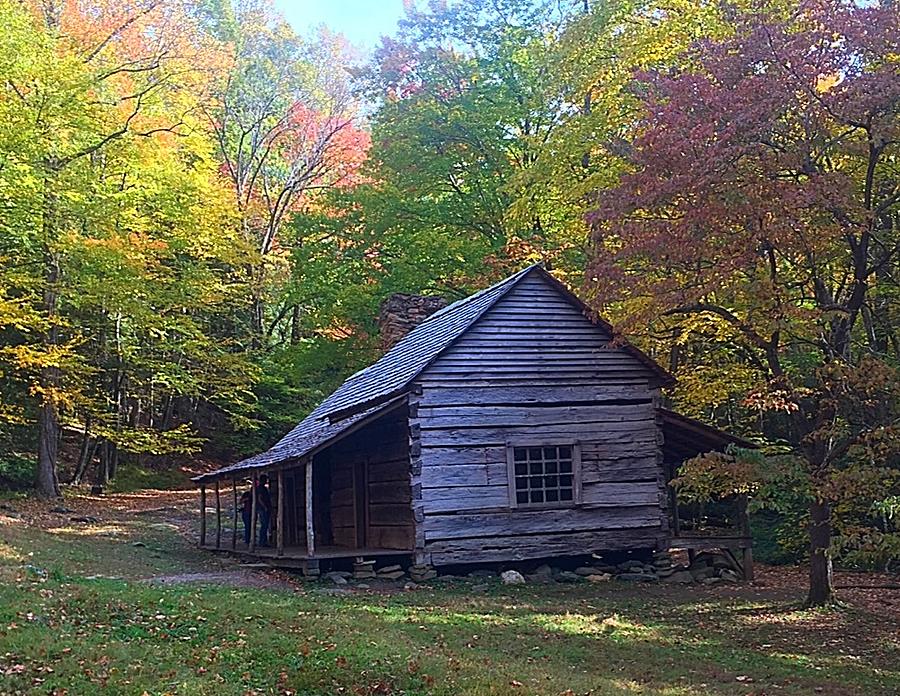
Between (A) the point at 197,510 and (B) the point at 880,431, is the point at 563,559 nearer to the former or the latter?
(B) the point at 880,431

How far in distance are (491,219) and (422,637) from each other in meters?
18.1

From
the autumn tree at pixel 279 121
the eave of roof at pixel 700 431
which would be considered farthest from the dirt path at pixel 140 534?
the autumn tree at pixel 279 121

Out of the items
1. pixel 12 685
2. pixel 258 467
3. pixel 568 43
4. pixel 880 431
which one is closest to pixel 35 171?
pixel 258 467

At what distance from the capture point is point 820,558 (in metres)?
14.2

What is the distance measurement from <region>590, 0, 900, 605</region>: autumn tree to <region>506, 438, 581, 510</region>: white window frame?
4.28 meters

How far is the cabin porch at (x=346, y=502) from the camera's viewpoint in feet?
57.4

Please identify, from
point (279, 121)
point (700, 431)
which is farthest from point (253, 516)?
point (279, 121)

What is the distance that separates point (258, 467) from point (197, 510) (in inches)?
512

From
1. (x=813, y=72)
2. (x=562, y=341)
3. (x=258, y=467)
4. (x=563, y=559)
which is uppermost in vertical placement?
(x=813, y=72)

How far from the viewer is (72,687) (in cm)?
787

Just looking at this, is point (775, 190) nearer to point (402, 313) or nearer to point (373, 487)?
point (373, 487)

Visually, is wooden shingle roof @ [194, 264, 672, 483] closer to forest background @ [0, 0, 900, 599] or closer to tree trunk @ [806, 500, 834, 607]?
forest background @ [0, 0, 900, 599]

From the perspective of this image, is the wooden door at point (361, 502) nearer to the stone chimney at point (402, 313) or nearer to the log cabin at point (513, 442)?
the log cabin at point (513, 442)

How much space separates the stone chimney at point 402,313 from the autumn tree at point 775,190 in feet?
39.0
